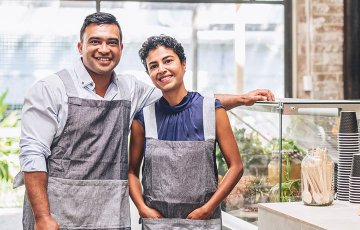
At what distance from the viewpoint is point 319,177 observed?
2.74 meters

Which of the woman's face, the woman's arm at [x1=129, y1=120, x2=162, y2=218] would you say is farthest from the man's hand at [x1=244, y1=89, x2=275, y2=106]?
the woman's arm at [x1=129, y1=120, x2=162, y2=218]

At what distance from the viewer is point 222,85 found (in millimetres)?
7676

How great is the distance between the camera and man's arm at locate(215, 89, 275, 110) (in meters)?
2.77

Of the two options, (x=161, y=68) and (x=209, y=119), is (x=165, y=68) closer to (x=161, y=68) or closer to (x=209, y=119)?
(x=161, y=68)

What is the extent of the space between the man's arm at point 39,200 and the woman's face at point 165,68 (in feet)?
1.73

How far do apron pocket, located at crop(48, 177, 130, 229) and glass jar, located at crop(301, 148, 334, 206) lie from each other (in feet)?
2.32

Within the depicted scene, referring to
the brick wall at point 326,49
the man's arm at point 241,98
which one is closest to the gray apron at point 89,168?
the man's arm at point 241,98

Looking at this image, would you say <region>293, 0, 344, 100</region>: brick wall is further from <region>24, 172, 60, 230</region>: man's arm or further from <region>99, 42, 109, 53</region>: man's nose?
<region>24, 172, 60, 230</region>: man's arm

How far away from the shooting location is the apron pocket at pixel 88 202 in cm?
254

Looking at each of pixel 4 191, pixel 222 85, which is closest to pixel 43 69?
pixel 4 191

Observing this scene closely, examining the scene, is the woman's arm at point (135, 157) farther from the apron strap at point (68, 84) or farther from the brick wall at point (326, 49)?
the brick wall at point (326, 49)

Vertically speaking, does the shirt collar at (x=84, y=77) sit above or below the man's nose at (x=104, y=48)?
below

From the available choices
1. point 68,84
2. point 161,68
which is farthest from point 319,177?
point 68,84

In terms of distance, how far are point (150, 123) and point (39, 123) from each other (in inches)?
15.6
